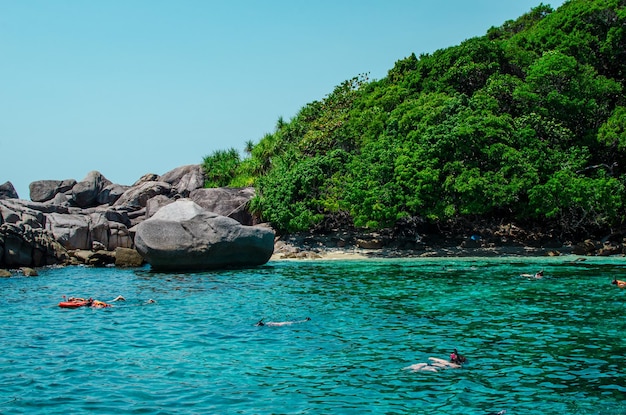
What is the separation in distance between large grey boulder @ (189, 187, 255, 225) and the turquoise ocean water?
68.8ft

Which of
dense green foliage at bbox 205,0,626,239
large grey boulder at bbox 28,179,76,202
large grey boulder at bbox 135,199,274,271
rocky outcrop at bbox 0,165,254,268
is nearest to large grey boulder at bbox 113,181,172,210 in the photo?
rocky outcrop at bbox 0,165,254,268

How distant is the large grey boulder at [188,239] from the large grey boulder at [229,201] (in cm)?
1505

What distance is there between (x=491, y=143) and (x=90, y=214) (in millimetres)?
29451

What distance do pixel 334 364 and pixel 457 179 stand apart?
2601 centimetres

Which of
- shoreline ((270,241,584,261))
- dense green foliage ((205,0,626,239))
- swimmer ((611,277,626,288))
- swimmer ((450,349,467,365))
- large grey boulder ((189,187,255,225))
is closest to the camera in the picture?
swimmer ((450,349,467,365))

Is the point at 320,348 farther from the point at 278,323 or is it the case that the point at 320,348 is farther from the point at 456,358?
the point at 456,358

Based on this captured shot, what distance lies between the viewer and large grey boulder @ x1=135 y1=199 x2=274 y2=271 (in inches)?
1224

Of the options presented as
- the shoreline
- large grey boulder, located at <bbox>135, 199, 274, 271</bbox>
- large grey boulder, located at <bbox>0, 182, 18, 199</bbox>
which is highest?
large grey boulder, located at <bbox>0, 182, 18, 199</bbox>

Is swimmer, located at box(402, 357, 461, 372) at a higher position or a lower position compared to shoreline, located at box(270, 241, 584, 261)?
lower

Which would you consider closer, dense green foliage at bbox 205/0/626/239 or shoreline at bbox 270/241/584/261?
dense green foliage at bbox 205/0/626/239

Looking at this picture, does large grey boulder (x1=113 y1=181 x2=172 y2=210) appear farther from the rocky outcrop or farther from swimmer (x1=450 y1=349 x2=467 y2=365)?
swimmer (x1=450 y1=349 x2=467 y2=365)

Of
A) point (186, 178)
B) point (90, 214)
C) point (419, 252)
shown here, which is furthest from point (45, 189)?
point (419, 252)

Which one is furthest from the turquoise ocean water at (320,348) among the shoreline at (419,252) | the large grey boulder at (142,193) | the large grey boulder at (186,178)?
the large grey boulder at (186,178)

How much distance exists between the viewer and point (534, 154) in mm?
37688
